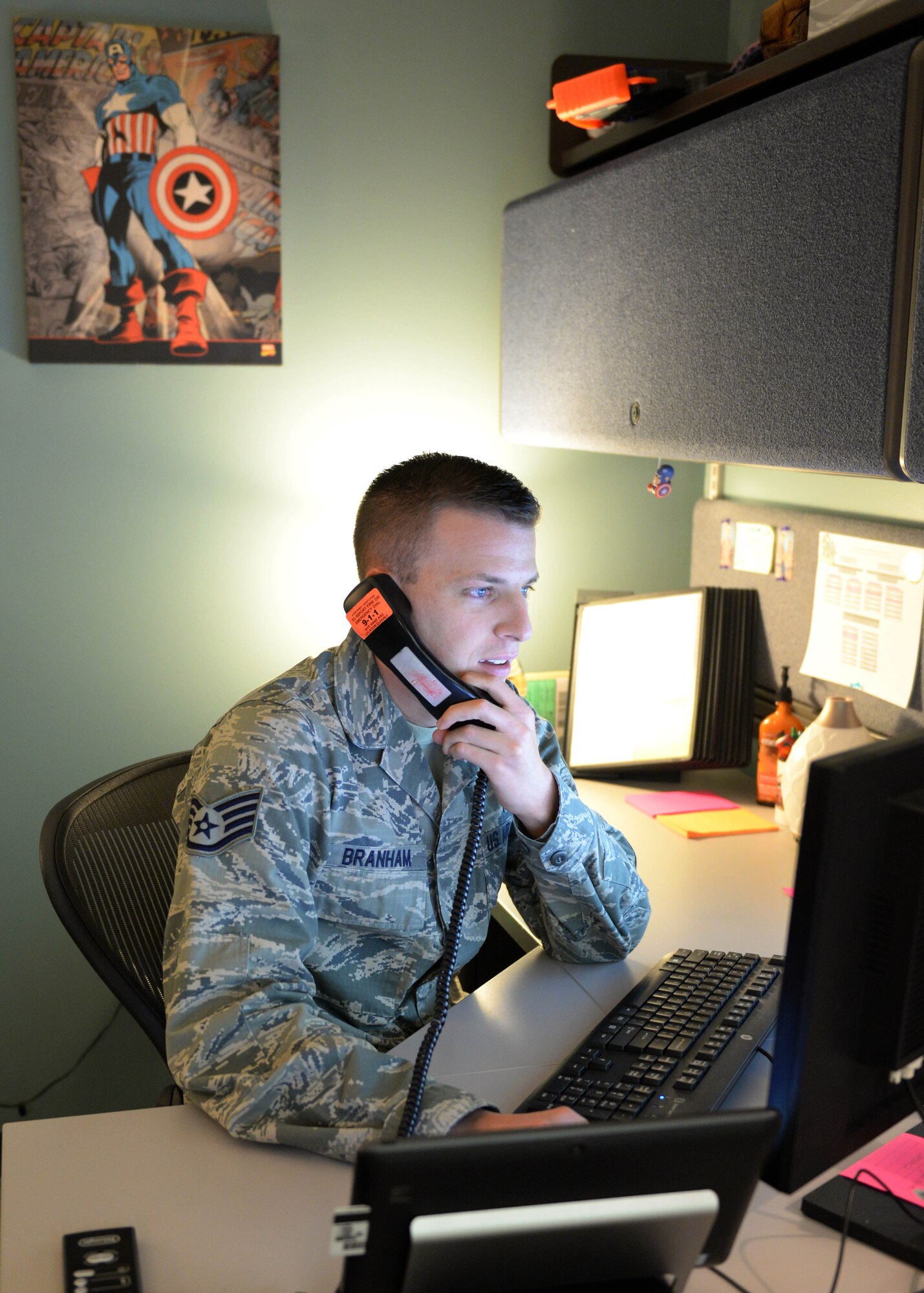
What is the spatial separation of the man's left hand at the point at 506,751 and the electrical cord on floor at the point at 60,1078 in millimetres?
1242

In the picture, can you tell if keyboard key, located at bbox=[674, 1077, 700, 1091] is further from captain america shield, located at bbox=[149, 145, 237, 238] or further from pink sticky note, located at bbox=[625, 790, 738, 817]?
captain america shield, located at bbox=[149, 145, 237, 238]

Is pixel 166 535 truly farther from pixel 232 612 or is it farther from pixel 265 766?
pixel 265 766

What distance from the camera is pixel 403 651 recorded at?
1.25 meters

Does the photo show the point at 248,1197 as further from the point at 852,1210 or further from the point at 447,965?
the point at 852,1210

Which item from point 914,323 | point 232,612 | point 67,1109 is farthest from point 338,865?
point 67,1109

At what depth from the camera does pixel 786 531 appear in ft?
6.34

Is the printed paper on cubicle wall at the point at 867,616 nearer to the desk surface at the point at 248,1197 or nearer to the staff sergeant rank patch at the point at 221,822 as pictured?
the desk surface at the point at 248,1197

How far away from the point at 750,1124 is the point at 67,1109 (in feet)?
6.06

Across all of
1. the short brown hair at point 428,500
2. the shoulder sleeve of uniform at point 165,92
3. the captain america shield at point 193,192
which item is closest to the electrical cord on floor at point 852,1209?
the short brown hair at point 428,500

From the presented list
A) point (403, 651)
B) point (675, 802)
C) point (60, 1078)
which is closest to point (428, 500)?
point (403, 651)

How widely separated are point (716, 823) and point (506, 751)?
0.67 m

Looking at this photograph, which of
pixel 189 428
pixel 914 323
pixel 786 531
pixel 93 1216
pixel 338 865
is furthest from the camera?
pixel 189 428

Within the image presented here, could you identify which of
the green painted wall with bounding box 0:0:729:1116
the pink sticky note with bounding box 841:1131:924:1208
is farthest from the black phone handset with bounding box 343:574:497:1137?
the green painted wall with bounding box 0:0:729:1116

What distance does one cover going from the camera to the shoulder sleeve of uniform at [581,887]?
50.2 inches
